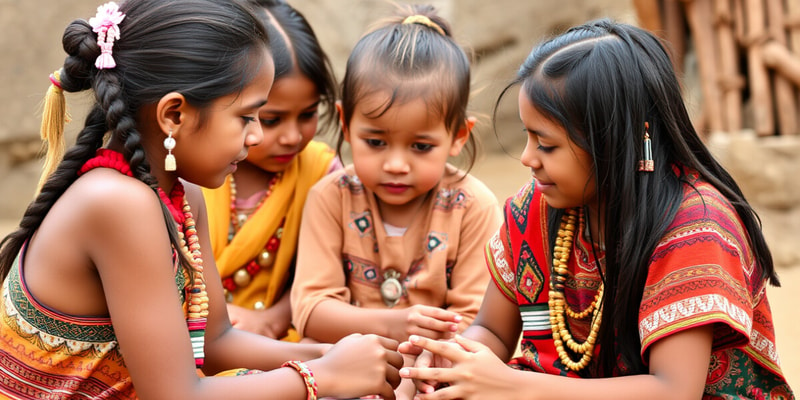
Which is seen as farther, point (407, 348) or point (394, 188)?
point (394, 188)

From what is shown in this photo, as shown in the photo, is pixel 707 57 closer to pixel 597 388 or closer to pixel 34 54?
pixel 597 388

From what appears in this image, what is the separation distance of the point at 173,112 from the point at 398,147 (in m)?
0.89

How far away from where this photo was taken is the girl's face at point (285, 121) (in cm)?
286

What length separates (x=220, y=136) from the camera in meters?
2.01

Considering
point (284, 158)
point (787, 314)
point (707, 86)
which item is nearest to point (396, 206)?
point (284, 158)

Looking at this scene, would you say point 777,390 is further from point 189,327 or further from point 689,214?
point 189,327

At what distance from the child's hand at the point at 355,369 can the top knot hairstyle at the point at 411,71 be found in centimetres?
81

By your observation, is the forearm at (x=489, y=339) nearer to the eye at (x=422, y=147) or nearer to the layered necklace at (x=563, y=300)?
the layered necklace at (x=563, y=300)

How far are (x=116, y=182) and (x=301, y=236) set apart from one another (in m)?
1.06

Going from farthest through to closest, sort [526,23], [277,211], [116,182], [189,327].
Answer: [526,23] < [277,211] < [189,327] < [116,182]

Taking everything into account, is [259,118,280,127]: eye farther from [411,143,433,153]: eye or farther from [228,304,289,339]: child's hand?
[228,304,289,339]: child's hand

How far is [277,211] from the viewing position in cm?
301

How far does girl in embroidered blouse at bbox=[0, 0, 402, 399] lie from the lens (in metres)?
1.86

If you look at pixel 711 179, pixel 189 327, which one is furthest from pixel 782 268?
pixel 189 327
